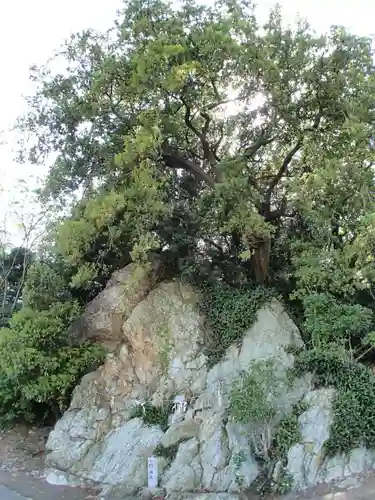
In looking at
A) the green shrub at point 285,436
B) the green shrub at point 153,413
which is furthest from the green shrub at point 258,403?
the green shrub at point 153,413

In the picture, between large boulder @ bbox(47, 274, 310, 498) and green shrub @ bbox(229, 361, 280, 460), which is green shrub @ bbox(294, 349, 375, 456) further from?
green shrub @ bbox(229, 361, 280, 460)

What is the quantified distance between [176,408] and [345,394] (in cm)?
307

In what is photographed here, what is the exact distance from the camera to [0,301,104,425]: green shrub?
10.3 metres

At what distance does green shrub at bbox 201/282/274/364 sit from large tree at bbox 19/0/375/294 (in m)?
0.78

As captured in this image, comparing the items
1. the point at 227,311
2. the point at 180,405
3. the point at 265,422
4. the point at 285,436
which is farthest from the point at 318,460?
A: the point at 227,311

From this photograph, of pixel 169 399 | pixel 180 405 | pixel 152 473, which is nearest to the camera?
pixel 152 473

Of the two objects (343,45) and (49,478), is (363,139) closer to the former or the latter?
(343,45)


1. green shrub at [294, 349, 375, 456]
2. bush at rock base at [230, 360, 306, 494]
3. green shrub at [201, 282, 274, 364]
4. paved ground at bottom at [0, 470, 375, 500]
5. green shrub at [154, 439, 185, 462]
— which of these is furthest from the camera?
green shrub at [201, 282, 274, 364]

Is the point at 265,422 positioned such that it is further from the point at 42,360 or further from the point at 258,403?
the point at 42,360

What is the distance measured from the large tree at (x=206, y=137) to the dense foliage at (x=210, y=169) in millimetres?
32

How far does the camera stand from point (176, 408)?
945 centimetres

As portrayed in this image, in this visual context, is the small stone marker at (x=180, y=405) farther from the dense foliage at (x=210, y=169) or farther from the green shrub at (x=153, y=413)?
the dense foliage at (x=210, y=169)

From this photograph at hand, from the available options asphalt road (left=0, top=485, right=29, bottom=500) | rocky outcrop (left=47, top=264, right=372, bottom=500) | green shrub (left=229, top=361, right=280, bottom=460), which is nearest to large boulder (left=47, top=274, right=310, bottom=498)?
rocky outcrop (left=47, top=264, right=372, bottom=500)

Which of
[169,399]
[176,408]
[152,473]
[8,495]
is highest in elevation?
[169,399]
